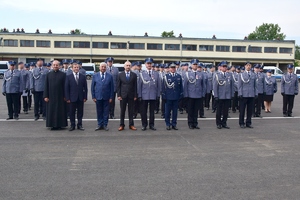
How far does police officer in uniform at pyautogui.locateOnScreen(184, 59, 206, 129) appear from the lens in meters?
10.8

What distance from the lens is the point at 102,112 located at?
10484mm

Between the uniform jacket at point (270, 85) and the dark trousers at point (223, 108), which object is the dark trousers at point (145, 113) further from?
the uniform jacket at point (270, 85)

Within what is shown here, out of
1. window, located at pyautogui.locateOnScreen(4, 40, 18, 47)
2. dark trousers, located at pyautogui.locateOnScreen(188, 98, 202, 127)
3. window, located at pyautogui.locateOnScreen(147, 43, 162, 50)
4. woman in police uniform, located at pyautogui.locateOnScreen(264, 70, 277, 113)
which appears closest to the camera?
dark trousers, located at pyautogui.locateOnScreen(188, 98, 202, 127)

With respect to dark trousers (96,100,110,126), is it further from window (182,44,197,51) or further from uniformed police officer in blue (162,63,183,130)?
window (182,44,197,51)

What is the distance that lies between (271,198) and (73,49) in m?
58.8

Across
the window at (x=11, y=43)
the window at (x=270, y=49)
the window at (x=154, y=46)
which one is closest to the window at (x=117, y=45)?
the window at (x=154, y=46)

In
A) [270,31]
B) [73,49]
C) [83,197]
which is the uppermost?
[270,31]

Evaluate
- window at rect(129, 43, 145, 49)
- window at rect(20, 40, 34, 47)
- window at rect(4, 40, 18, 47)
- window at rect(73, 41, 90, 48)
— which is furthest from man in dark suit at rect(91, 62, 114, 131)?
window at rect(4, 40, 18, 47)

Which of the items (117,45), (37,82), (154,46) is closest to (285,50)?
(154,46)

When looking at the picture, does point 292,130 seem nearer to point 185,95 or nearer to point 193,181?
point 185,95

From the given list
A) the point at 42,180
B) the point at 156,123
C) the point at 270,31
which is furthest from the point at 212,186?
the point at 270,31

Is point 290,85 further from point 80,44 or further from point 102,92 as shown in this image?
point 80,44

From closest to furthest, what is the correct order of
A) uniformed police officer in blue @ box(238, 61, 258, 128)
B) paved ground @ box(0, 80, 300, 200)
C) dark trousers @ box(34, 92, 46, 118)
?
paved ground @ box(0, 80, 300, 200), uniformed police officer in blue @ box(238, 61, 258, 128), dark trousers @ box(34, 92, 46, 118)

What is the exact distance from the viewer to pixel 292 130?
417 inches
